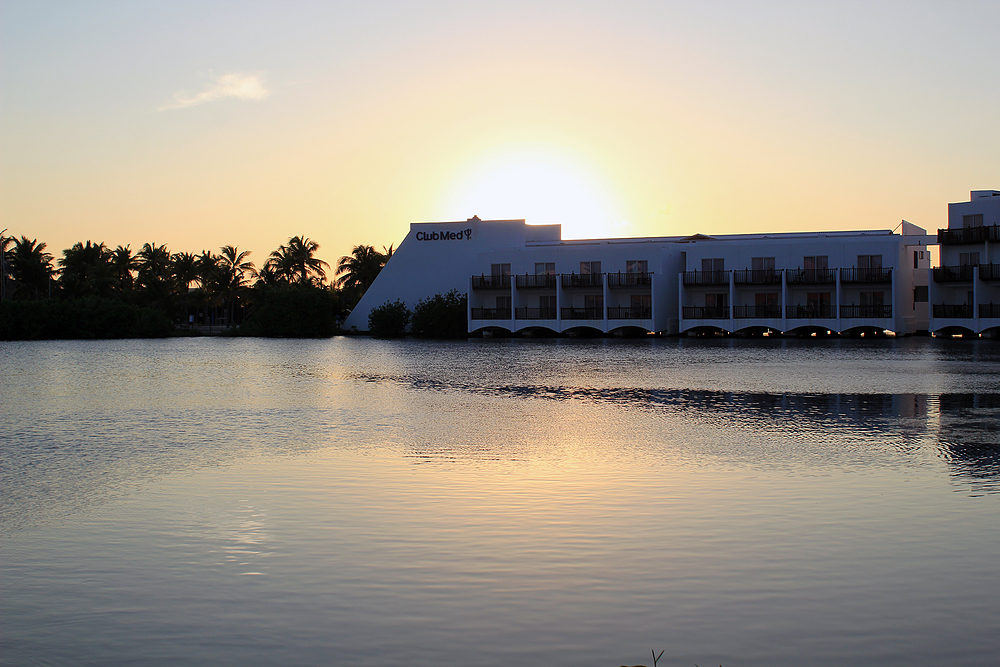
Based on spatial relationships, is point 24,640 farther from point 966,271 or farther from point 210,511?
point 966,271

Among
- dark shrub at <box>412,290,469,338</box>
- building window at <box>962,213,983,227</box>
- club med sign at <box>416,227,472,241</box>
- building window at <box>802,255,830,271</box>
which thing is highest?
club med sign at <box>416,227,472,241</box>

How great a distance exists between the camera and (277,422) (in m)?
19.4

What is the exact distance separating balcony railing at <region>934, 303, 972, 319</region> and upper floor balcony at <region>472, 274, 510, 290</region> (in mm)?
33176

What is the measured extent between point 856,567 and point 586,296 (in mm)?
71365

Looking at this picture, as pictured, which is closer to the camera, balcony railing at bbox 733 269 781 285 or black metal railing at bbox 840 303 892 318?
black metal railing at bbox 840 303 892 318

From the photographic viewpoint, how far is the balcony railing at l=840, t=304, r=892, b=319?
68875 millimetres

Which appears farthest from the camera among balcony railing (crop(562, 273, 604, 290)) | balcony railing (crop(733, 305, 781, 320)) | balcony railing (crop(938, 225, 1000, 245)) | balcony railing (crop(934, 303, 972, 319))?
balcony railing (crop(562, 273, 604, 290))

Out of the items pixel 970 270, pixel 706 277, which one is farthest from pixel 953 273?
pixel 706 277

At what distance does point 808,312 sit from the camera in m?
71.3

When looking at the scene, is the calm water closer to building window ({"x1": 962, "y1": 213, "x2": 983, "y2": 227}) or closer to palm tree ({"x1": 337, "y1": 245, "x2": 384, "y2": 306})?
building window ({"x1": 962, "y1": 213, "x2": 983, "y2": 227})

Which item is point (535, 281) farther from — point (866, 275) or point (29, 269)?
point (29, 269)

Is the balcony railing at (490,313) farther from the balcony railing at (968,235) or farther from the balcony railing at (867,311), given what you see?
the balcony railing at (968,235)

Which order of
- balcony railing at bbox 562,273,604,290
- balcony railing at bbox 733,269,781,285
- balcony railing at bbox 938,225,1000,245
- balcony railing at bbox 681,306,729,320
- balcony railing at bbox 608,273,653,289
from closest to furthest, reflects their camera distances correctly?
balcony railing at bbox 938,225,1000,245
balcony railing at bbox 733,269,781,285
balcony railing at bbox 681,306,729,320
balcony railing at bbox 608,273,653,289
balcony railing at bbox 562,273,604,290

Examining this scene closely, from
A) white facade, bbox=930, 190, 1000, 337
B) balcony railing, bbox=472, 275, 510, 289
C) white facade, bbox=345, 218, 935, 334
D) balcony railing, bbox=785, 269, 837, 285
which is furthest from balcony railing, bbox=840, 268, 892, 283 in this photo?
balcony railing, bbox=472, 275, 510, 289
